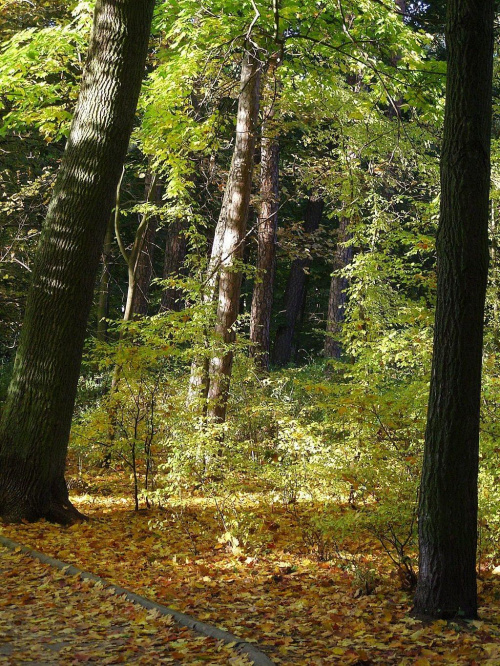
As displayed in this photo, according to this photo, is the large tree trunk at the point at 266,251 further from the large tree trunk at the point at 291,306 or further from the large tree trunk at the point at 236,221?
the large tree trunk at the point at 291,306

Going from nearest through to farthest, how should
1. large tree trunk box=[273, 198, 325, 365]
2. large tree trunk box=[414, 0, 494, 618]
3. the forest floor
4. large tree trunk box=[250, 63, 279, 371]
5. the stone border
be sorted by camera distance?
the stone border < the forest floor < large tree trunk box=[414, 0, 494, 618] < large tree trunk box=[250, 63, 279, 371] < large tree trunk box=[273, 198, 325, 365]

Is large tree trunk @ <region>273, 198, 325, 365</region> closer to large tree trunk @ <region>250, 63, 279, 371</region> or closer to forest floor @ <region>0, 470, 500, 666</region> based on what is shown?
large tree trunk @ <region>250, 63, 279, 371</region>

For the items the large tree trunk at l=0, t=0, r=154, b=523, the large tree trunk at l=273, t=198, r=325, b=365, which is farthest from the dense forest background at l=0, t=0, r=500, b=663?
the large tree trunk at l=273, t=198, r=325, b=365

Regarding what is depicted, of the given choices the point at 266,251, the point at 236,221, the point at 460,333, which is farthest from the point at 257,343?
the point at 266,251

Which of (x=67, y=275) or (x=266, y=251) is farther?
(x=266, y=251)

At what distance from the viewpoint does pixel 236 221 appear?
9.34 metres

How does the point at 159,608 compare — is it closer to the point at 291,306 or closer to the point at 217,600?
the point at 217,600

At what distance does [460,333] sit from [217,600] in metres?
2.67

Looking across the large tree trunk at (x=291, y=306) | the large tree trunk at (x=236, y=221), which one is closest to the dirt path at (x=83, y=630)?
the large tree trunk at (x=236, y=221)

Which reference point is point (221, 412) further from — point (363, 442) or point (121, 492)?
point (363, 442)

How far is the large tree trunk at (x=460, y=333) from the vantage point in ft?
14.1

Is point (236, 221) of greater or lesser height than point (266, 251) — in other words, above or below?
below

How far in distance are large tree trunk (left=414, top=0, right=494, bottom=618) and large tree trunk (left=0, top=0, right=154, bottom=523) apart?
11.6 feet

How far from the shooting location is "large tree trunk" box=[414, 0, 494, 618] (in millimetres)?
4312
